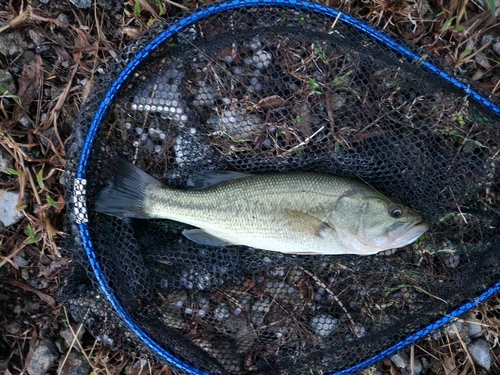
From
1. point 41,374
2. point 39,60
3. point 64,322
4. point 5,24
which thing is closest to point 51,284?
point 64,322

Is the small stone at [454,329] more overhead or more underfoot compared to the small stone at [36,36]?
more underfoot

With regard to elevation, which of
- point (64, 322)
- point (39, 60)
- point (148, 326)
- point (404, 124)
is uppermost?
point (404, 124)

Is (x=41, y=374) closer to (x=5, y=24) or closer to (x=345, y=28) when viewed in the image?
(x=5, y=24)

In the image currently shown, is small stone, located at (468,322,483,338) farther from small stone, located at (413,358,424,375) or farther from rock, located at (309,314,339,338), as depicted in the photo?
rock, located at (309,314,339,338)

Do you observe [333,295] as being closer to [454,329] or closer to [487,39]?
[454,329]

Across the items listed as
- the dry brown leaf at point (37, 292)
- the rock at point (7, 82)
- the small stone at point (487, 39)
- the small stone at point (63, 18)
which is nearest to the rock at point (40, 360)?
the dry brown leaf at point (37, 292)

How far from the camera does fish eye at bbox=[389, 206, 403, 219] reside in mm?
2803

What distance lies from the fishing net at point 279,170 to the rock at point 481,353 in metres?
0.64

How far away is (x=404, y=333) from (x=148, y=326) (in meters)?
1.70

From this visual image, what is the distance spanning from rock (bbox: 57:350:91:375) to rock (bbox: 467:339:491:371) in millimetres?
2878

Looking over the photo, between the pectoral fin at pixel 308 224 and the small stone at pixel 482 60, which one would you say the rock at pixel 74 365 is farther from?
the small stone at pixel 482 60

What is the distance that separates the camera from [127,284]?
2918 mm

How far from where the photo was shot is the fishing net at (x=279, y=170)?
111 inches

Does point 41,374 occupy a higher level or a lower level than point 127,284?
lower
